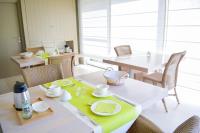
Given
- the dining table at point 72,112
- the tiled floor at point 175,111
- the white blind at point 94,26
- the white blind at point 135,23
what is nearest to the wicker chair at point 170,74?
the tiled floor at point 175,111

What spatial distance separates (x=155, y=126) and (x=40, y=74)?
1.41 meters

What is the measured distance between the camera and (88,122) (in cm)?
103

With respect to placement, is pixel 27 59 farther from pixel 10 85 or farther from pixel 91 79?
pixel 91 79

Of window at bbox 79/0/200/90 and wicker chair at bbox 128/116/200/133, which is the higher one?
window at bbox 79/0/200/90

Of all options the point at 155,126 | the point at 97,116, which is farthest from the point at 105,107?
the point at 155,126

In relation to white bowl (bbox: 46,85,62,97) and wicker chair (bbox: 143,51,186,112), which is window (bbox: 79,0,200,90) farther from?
white bowl (bbox: 46,85,62,97)

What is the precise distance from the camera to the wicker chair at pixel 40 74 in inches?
73.9

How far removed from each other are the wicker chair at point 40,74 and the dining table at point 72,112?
36cm

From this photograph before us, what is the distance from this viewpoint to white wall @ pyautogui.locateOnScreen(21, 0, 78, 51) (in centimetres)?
460

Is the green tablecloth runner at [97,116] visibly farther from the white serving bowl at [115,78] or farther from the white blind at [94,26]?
the white blind at [94,26]

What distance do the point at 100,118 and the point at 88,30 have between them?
4.61 m

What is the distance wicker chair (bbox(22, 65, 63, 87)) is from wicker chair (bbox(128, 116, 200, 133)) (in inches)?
46.3

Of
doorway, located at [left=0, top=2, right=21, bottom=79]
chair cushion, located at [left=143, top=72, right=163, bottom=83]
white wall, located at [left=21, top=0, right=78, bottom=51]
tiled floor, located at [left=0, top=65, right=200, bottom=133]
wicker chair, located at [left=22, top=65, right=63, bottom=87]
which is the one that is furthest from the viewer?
white wall, located at [left=21, top=0, right=78, bottom=51]

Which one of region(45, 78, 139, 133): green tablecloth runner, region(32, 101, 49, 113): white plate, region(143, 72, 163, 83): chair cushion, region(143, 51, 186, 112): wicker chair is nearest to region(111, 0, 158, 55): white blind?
region(143, 72, 163, 83): chair cushion
